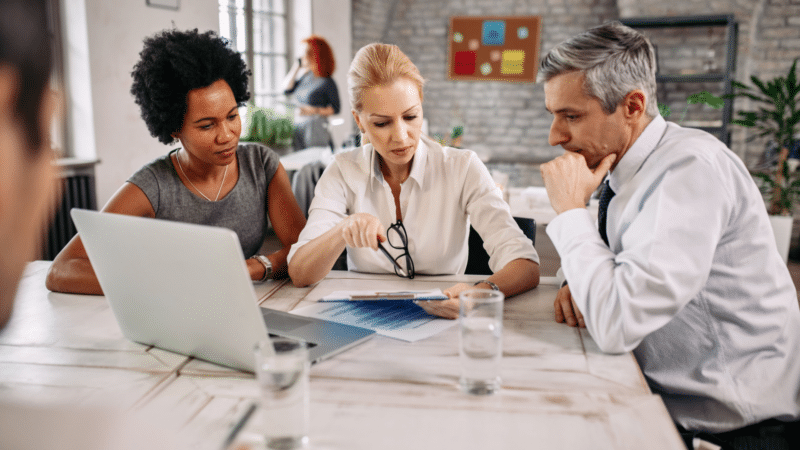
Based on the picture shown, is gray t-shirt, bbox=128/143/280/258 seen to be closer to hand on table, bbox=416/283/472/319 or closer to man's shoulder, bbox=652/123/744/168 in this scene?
hand on table, bbox=416/283/472/319

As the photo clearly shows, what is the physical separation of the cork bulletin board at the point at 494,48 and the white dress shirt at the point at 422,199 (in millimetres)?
5117

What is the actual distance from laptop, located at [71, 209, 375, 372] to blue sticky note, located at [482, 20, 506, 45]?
595 cm

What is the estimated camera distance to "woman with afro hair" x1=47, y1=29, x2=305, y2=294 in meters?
1.59

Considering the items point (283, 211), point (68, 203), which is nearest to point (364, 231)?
point (283, 211)

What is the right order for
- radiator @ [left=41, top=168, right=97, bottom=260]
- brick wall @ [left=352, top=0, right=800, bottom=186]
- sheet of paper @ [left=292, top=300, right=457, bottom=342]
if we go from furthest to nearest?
brick wall @ [left=352, top=0, right=800, bottom=186] < radiator @ [left=41, top=168, right=97, bottom=260] < sheet of paper @ [left=292, top=300, right=457, bottom=342]

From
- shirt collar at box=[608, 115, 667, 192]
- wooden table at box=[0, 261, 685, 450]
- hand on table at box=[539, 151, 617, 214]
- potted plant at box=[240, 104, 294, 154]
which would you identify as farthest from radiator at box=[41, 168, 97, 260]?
shirt collar at box=[608, 115, 667, 192]

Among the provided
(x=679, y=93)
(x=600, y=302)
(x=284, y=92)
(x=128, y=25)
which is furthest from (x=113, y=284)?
(x=679, y=93)

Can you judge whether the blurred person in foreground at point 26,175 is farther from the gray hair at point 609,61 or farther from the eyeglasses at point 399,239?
the eyeglasses at point 399,239

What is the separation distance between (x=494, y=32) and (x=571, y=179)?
570 centimetres

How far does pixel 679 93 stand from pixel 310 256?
18.6 feet

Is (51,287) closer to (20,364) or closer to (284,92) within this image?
(20,364)

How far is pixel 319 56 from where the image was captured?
17.2 feet

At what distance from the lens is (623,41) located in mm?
1125

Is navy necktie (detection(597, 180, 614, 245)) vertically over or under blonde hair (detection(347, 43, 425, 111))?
under
